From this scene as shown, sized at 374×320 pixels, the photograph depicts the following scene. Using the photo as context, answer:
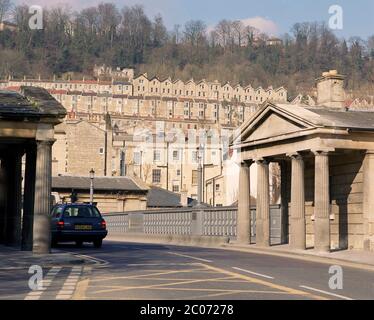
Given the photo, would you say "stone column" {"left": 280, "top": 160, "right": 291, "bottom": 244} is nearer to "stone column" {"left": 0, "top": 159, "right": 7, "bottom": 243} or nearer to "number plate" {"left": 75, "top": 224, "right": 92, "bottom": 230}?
"number plate" {"left": 75, "top": 224, "right": 92, "bottom": 230}

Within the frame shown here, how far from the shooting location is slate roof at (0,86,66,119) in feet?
75.9

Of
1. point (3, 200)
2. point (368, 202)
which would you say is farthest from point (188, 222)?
point (368, 202)

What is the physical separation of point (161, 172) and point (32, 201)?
8820 centimetres

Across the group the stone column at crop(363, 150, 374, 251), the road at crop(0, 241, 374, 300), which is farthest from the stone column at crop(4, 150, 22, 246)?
the stone column at crop(363, 150, 374, 251)

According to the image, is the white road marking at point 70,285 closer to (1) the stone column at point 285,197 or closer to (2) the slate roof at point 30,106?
(2) the slate roof at point 30,106

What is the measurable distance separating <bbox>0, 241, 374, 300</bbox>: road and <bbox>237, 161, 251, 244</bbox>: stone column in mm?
13317

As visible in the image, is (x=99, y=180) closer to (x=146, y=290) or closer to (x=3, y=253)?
(x=3, y=253)

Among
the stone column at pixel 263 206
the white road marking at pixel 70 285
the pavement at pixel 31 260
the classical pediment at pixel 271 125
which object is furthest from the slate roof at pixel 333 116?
the white road marking at pixel 70 285

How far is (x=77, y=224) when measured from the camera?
29.4 metres

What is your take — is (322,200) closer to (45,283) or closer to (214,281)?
(214,281)

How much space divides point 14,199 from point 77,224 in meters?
2.45

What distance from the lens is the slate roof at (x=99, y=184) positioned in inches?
2746

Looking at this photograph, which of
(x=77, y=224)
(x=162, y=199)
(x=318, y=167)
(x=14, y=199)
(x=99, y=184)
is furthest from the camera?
(x=162, y=199)

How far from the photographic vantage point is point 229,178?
93938 millimetres
